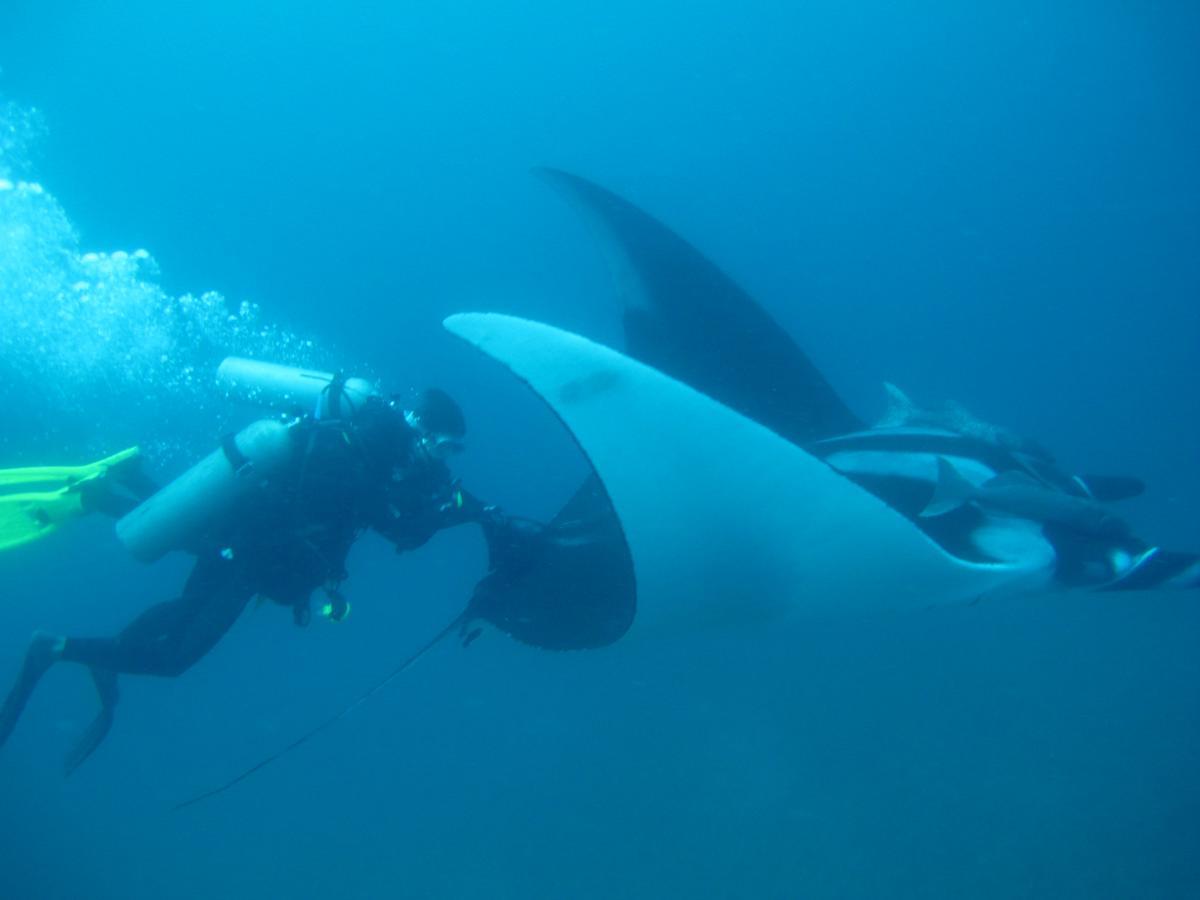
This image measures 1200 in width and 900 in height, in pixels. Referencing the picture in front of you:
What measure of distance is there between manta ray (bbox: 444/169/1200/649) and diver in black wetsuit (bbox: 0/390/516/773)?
0.66m

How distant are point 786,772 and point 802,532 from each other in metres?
8.52

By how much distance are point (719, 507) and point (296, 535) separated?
248 cm

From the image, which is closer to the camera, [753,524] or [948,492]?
[753,524]

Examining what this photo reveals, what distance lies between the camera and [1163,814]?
841 cm

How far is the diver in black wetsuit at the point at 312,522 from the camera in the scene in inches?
150

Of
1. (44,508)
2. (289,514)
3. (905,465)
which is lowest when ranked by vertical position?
(905,465)

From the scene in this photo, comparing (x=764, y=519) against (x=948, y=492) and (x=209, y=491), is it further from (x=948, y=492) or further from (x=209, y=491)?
(x=209, y=491)

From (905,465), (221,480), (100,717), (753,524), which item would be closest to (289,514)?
(221,480)

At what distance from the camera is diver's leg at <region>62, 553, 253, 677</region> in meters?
4.08

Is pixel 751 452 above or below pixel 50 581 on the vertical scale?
below

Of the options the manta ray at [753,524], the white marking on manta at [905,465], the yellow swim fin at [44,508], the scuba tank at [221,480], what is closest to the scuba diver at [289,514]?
the scuba tank at [221,480]

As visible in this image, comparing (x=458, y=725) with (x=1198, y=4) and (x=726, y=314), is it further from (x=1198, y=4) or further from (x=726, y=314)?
(x=1198, y=4)

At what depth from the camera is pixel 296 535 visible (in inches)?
153

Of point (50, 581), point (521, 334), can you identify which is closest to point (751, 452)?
point (521, 334)
